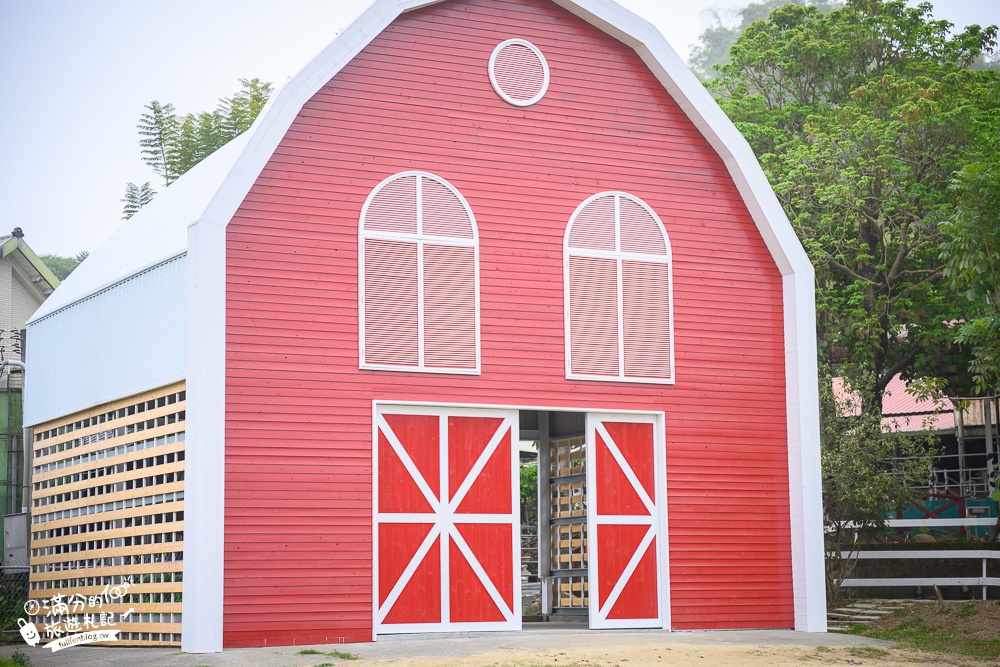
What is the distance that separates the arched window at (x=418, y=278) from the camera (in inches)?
606

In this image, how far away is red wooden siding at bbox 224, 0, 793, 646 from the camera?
47.6 ft

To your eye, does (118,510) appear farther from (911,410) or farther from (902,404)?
(902,404)

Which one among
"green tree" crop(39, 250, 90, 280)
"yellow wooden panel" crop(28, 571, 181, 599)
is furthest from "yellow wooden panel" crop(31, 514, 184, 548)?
"green tree" crop(39, 250, 90, 280)

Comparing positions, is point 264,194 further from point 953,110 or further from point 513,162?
point 953,110

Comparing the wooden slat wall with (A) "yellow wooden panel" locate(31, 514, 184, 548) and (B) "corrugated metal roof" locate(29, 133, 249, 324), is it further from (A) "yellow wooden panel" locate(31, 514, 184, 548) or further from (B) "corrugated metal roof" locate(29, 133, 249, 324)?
(B) "corrugated metal roof" locate(29, 133, 249, 324)

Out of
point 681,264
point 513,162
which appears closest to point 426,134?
point 513,162

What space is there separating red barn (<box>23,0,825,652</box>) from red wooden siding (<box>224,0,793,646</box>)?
0.03 meters

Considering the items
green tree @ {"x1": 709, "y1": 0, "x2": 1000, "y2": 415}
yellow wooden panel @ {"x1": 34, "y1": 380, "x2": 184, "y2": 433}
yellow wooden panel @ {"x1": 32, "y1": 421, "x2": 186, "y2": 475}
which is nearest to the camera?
yellow wooden panel @ {"x1": 32, "y1": 421, "x2": 186, "y2": 475}

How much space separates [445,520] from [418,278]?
3.04 meters

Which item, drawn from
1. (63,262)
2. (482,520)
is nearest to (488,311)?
(482,520)

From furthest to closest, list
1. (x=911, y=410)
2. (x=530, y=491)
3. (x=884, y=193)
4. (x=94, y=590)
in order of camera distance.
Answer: (x=911, y=410), (x=530, y=491), (x=884, y=193), (x=94, y=590)

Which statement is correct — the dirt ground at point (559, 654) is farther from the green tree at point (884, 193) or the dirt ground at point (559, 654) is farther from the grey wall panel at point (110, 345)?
the green tree at point (884, 193)

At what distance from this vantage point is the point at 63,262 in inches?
2312

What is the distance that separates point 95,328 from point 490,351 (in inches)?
224
